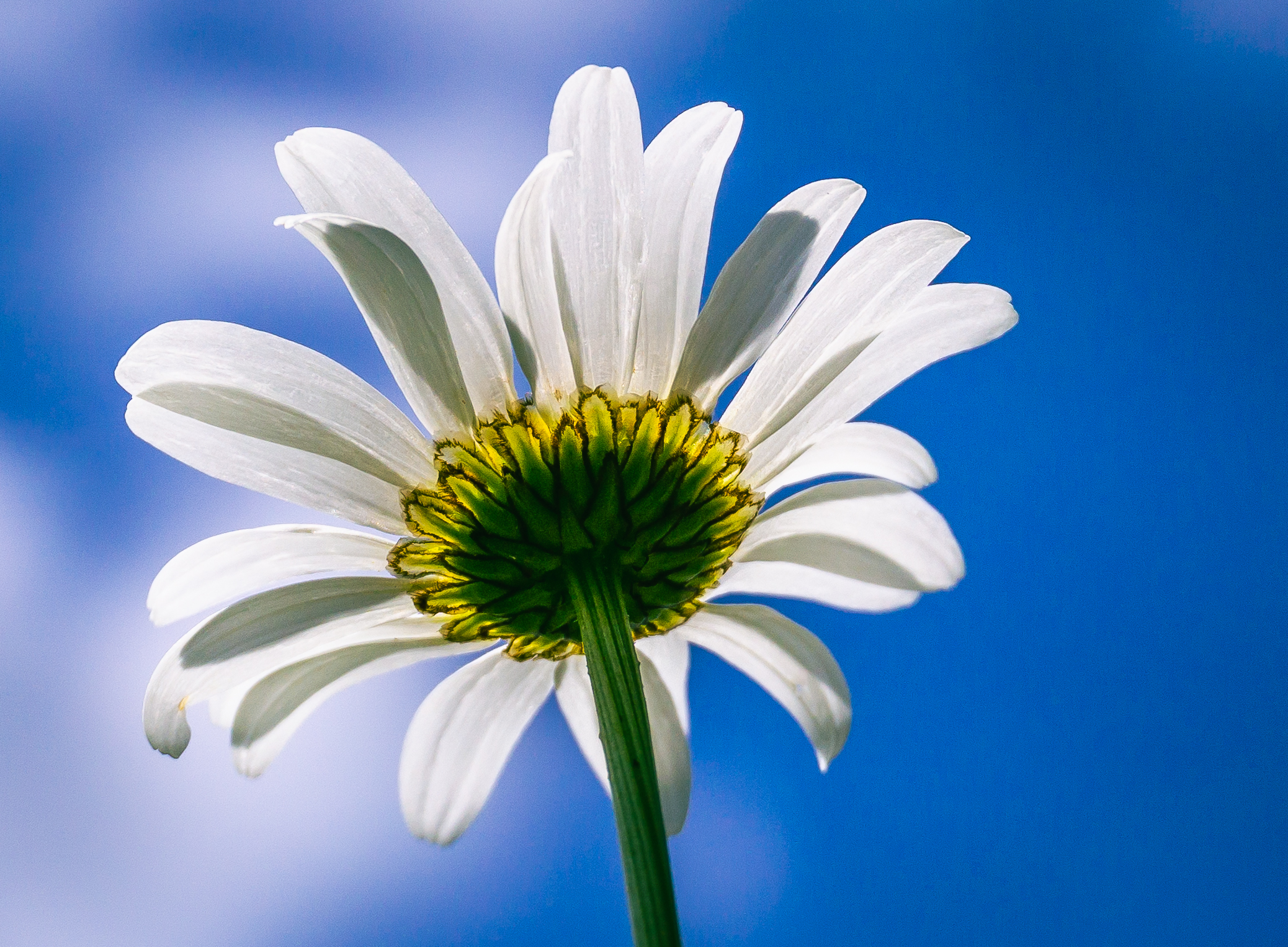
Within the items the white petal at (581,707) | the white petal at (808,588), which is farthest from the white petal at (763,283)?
the white petal at (581,707)

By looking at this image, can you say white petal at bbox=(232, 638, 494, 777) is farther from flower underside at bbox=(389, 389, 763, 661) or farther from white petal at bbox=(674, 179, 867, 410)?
white petal at bbox=(674, 179, 867, 410)

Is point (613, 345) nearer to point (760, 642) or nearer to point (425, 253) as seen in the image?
point (425, 253)

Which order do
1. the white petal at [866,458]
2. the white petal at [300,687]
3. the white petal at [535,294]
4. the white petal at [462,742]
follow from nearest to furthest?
the white petal at [866,458], the white petal at [535,294], the white petal at [300,687], the white petal at [462,742]

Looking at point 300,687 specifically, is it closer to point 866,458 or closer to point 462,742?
point 462,742

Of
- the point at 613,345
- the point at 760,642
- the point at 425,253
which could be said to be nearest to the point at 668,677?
the point at 760,642

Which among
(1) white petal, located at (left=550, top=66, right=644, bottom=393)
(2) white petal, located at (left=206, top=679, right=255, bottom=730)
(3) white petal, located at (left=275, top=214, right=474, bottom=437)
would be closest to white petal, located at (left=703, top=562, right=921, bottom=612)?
(1) white petal, located at (left=550, top=66, right=644, bottom=393)

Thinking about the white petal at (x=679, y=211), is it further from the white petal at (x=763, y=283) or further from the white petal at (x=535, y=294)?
the white petal at (x=535, y=294)
